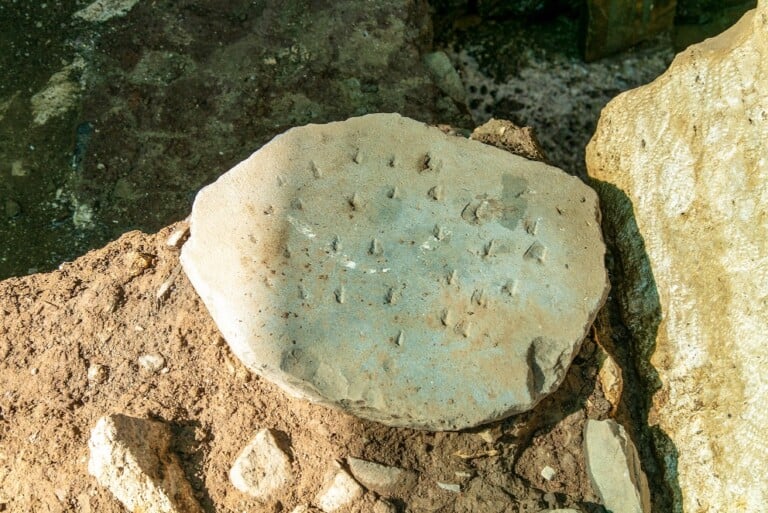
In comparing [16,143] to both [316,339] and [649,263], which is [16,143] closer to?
[316,339]

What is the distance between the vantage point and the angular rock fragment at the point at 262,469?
5.02ft

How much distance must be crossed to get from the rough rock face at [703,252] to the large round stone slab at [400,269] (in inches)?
8.0

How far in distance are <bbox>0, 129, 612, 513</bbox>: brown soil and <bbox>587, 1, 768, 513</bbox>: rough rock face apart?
19 cm

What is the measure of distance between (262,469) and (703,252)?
0.94 metres

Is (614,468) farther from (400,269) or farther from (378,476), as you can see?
(400,269)

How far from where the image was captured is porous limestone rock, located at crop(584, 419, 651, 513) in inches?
61.5

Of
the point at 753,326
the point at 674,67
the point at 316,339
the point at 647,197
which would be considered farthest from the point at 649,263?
the point at 316,339

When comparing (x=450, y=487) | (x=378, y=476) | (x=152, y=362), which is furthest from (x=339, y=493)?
(x=152, y=362)

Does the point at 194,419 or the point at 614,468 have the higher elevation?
the point at 614,468

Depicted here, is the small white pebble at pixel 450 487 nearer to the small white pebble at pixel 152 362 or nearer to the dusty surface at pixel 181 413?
the dusty surface at pixel 181 413

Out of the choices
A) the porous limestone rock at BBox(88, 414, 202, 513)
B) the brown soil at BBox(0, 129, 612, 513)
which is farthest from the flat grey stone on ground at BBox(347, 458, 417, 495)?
the porous limestone rock at BBox(88, 414, 202, 513)

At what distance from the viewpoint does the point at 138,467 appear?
4.95ft

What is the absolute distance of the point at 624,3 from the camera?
264cm

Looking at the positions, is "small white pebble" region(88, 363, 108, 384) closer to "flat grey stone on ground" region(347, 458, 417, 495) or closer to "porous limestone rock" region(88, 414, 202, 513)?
"porous limestone rock" region(88, 414, 202, 513)
